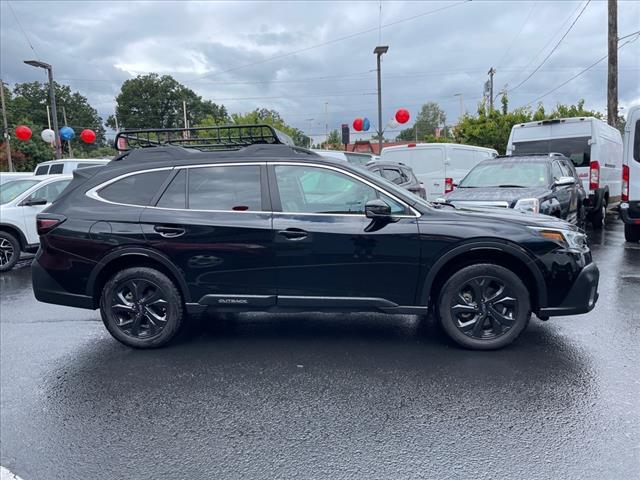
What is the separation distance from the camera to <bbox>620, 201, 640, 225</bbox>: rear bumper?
8422 millimetres

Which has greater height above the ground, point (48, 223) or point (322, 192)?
point (322, 192)

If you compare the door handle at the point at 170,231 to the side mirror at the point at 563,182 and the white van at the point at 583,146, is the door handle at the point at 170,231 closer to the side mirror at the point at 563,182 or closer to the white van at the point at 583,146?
the side mirror at the point at 563,182

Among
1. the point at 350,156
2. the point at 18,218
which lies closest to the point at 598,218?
the point at 350,156

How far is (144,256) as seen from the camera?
4.34 metres

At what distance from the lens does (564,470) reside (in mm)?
2553

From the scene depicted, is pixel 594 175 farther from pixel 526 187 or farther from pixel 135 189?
pixel 135 189

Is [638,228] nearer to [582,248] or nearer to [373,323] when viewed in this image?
[582,248]

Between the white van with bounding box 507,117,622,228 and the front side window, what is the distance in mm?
9120

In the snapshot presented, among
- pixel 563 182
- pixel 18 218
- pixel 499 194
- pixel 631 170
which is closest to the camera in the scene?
pixel 499 194

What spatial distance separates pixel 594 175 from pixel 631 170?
3110mm

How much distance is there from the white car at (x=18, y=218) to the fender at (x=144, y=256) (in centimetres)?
549

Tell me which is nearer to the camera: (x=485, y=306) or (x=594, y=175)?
(x=485, y=306)

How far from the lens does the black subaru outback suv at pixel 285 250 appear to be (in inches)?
161

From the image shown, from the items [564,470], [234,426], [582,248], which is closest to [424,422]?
[564,470]
